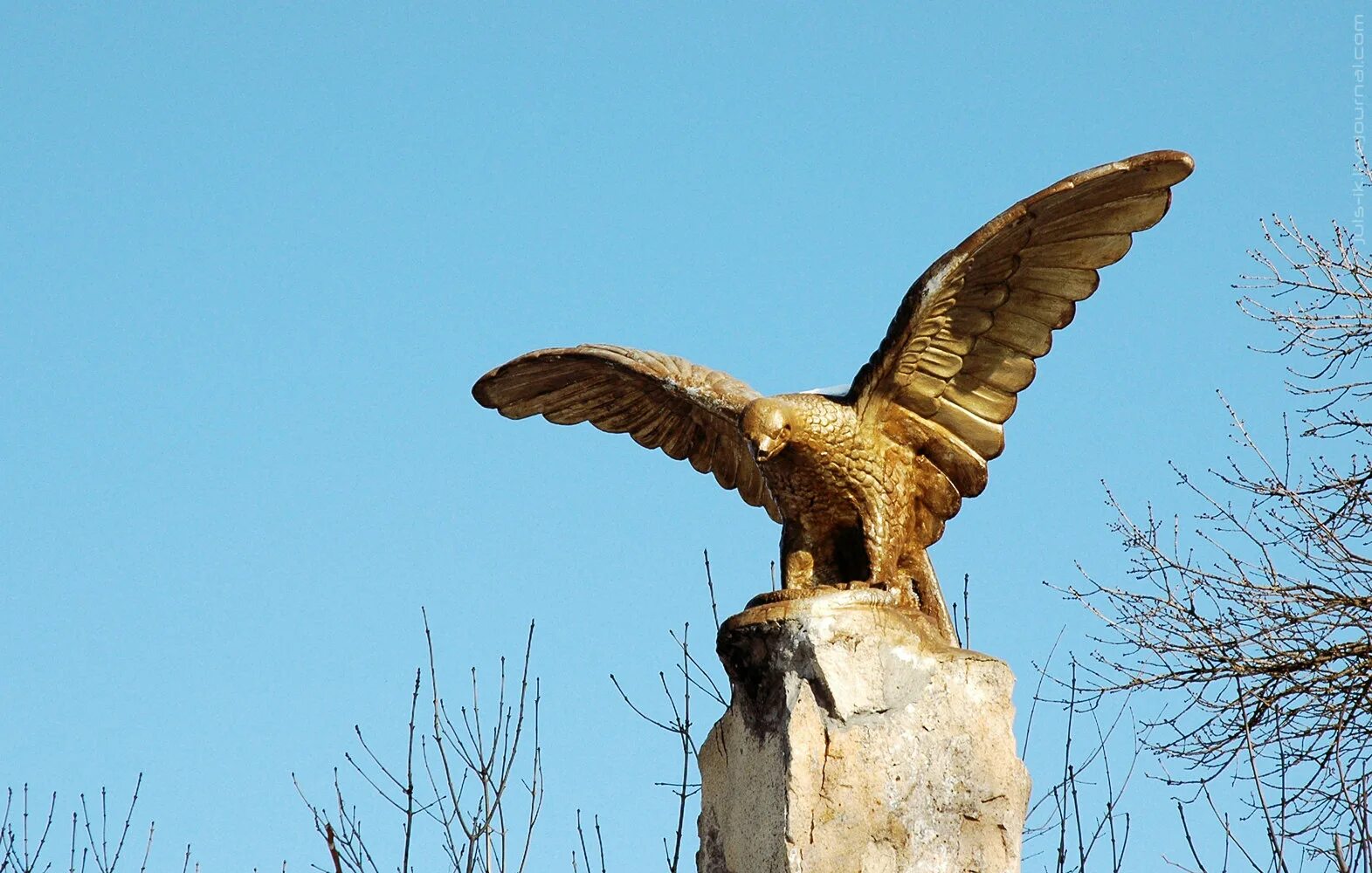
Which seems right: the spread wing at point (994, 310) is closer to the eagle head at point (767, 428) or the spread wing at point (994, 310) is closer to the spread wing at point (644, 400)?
the eagle head at point (767, 428)

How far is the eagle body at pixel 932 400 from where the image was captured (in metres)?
5.06

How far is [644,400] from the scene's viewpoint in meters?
5.78

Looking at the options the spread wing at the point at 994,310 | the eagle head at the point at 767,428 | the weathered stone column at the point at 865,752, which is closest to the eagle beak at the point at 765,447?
the eagle head at the point at 767,428

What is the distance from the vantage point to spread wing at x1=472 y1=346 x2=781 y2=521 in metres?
5.58

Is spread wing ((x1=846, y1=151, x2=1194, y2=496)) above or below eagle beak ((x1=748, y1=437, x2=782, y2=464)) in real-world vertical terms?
above

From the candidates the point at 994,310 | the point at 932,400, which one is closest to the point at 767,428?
the point at 932,400

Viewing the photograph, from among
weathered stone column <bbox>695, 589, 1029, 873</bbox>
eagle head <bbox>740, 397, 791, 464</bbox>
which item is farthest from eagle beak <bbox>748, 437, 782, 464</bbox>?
weathered stone column <bbox>695, 589, 1029, 873</bbox>

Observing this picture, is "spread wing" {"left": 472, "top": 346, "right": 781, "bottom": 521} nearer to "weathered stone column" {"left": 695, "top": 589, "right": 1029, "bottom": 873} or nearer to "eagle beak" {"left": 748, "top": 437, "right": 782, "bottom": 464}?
"eagle beak" {"left": 748, "top": 437, "right": 782, "bottom": 464}

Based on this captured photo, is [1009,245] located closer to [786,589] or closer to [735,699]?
[786,589]

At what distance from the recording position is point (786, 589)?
5156mm

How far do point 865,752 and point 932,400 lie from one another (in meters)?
1.03

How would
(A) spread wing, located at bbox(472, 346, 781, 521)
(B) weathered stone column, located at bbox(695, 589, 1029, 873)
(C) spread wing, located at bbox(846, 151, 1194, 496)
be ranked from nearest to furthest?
1. (B) weathered stone column, located at bbox(695, 589, 1029, 873)
2. (C) spread wing, located at bbox(846, 151, 1194, 496)
3. (A) spread wing, located at bbox(472, 346, 781, 521)

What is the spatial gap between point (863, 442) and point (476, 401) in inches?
52.1

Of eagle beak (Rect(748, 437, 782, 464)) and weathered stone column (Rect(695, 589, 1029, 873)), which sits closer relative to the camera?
weathered stone column (Rect(695, 589, 1029, 873))
